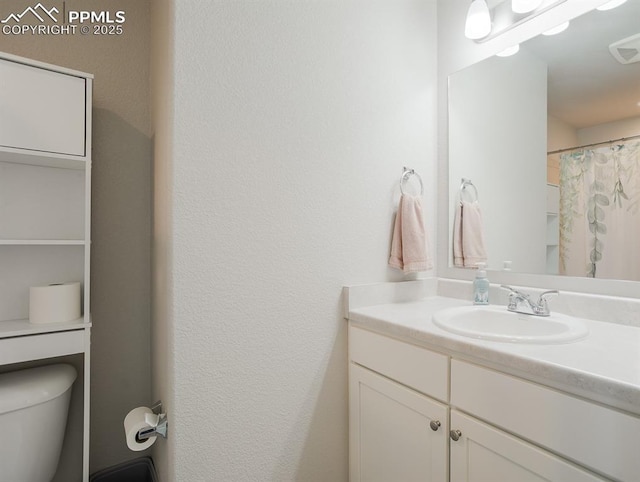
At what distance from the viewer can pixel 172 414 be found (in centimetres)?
102

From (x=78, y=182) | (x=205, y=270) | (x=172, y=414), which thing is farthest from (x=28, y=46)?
(x=172, y=414)

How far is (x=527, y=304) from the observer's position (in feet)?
4.09

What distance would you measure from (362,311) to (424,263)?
1.18ft

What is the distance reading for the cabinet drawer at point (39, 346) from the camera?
1.09 metres

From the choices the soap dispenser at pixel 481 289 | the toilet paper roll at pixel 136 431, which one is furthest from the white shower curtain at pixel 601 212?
the toilet paper roll at pixel 136 431

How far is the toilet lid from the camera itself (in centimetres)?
108

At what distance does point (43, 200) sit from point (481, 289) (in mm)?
1818

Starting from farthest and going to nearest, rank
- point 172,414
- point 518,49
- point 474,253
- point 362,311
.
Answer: point 474,253 < point 518,49 < point 362,311 < point 172,414

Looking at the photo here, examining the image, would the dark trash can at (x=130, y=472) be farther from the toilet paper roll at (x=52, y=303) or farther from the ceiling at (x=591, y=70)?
the ceiling at (x=591, y=70)

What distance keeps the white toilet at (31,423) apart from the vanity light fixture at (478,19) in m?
2.15

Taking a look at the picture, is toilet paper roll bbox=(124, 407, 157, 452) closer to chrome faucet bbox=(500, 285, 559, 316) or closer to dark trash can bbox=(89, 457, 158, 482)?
dark trash can bbox=(89, 457, 158, 482)

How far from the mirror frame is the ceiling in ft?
0.17

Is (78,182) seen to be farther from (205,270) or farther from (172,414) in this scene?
(172,414)

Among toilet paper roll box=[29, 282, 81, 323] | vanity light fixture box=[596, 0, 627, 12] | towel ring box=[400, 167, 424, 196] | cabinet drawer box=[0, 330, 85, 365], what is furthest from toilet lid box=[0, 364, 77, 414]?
vanity light fixture box=[596, 0, 627, 12]
